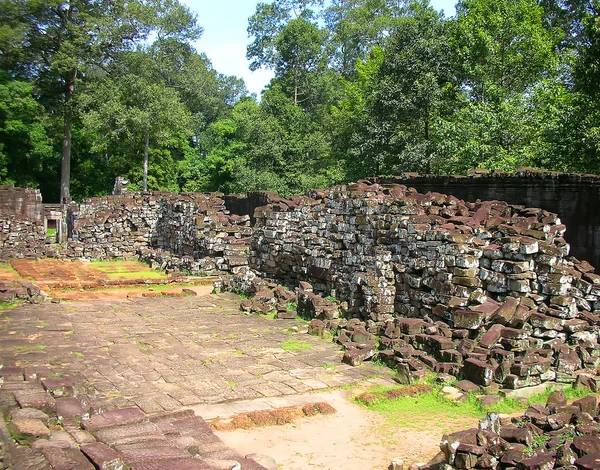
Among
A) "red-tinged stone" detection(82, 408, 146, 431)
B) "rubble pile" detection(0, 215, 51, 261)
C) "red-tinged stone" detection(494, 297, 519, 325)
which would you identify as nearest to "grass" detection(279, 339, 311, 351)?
"red-tinged stone" detection(494, 297, 519, 325)

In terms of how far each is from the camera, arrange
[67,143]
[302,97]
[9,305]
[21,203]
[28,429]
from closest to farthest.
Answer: [28,429]
[9,305]
[21,203]
[67,143]
[302,97]

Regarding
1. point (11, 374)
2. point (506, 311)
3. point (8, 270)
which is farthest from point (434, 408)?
point (8, 270)

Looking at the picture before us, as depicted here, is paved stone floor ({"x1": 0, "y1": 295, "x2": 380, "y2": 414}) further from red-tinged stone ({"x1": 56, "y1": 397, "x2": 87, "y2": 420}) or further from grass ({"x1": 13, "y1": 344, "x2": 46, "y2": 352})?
red-tinged stone ({"x1": 56, "y1": 397, "x2": 87, "y2": 420})

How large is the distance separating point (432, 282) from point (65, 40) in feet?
89.2

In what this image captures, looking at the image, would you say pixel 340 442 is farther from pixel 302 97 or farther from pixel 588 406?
pixel 302 97

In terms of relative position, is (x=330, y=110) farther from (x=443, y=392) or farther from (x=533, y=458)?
(x=533, y=458)

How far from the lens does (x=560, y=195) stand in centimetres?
992

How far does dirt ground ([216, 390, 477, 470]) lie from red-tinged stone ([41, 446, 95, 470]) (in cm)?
152

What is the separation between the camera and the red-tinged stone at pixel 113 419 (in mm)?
5023

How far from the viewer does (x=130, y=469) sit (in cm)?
412

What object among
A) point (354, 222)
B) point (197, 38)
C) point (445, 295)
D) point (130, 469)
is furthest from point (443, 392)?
point (197, 38)

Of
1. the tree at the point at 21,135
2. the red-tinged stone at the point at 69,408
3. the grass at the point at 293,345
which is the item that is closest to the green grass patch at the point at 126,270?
the grass at the point at 293,345

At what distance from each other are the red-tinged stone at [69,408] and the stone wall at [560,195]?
8.19m

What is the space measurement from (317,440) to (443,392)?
70.5 inches
